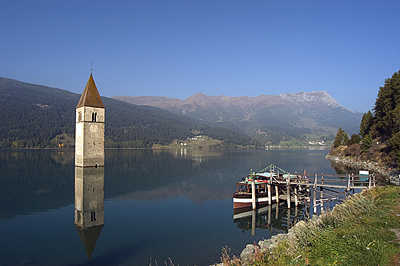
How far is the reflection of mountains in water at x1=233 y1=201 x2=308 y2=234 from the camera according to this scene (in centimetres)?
2288

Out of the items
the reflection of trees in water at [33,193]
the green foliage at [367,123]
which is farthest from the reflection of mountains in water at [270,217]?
the green foliage at [367,123]

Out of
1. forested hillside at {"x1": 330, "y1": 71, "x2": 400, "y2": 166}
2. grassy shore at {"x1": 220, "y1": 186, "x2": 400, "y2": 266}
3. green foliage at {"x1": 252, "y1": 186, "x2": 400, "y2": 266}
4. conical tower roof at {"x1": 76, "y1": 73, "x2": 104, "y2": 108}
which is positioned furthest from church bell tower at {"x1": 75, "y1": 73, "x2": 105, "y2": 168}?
forested hillside at {"x1": 330, "y1": 71, "x2": 400, "y2": 166}

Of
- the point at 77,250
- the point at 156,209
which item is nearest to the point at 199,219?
the point at 156,209

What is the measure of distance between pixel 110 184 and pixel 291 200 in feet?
81.3

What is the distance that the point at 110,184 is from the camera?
40.8 meters

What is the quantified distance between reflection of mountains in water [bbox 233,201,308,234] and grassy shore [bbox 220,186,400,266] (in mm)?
9093

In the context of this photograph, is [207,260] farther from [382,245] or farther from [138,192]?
[138,192]

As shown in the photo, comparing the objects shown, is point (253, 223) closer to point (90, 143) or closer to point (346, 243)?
point (346, 243)

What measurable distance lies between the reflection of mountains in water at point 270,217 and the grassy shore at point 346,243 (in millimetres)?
9093

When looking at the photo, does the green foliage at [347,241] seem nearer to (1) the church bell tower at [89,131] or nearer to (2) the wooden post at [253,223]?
(2) the wooden post at [253,223]

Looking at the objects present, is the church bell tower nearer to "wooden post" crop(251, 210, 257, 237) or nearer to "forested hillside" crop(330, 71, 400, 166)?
"wooden post" crop(251, 210, 257, 237)

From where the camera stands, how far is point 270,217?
25.5 meters

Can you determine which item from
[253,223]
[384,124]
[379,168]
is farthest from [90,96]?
[384,124]

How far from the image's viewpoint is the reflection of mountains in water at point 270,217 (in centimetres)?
2288
